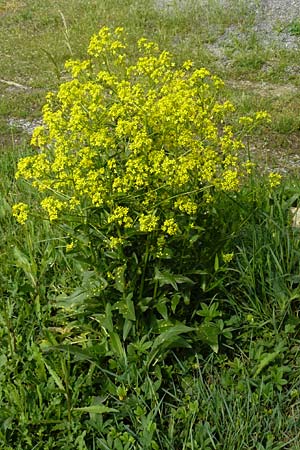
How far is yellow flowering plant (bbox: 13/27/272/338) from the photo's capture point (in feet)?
8.38

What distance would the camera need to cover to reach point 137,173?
8.38ft

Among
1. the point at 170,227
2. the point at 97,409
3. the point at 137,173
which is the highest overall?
the point at 137,173

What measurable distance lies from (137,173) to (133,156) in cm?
7

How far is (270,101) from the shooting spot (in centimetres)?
620

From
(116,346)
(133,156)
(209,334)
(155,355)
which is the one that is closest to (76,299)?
(116,346)

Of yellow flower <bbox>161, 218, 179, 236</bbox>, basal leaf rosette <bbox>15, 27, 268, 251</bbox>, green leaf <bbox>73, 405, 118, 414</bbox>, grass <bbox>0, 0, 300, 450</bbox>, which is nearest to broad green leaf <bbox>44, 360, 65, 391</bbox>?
grass <bbox>0, 0, 300, 450</bbox>

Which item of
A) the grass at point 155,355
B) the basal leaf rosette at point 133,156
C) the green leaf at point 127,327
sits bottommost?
the grass at point 155,355

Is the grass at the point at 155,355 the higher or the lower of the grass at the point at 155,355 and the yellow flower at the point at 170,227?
the lower

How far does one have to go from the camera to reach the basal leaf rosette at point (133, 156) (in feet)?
8.34

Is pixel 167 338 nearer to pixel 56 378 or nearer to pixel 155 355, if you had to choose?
pixel 155 355

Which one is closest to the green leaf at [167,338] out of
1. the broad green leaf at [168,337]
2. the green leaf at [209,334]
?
the broad green leaf at [168,337]

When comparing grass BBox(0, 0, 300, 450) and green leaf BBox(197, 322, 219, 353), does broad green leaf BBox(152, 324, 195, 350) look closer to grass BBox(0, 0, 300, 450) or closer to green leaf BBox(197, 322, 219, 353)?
grass BBox(0, 0, 300, 450)

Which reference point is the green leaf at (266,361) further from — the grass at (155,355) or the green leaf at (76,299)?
the green leaf at (76,299)

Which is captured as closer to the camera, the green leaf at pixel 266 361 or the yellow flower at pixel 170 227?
the yellow flower at pixel 170 227
